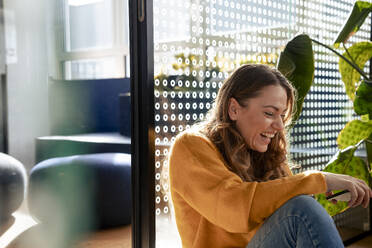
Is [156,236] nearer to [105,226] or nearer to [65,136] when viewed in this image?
[105,226]

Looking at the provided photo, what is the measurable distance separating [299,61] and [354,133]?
49 cm

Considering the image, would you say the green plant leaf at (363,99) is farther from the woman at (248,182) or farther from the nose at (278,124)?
the nose at (278,124)

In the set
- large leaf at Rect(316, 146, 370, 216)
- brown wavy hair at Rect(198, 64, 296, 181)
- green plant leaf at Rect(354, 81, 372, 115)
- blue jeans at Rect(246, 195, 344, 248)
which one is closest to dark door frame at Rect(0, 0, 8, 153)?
brown wavy hair at Rect(198, 64, 296, 181)

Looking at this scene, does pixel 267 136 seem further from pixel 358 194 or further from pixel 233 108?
pixel 358 194

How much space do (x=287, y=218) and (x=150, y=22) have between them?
2.53 ft

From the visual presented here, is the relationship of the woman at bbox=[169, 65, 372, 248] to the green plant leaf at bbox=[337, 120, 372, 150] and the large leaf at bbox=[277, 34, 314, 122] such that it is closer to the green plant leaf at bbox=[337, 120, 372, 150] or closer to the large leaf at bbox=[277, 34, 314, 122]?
the large leaf at bbox=[277, 34, 314, 122]

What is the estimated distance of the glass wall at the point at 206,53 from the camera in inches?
61.1

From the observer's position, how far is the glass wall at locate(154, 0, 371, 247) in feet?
5.09

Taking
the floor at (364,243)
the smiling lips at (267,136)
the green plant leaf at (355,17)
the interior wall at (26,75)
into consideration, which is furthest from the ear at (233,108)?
the floor at (364,243)

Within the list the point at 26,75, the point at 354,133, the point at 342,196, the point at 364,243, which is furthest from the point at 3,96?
the point at 364,243

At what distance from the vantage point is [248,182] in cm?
121

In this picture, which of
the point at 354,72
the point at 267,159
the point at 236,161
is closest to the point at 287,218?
the point at 236,161

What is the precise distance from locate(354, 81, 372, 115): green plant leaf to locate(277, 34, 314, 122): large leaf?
0.29m

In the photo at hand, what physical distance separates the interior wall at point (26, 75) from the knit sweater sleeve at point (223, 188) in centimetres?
41
